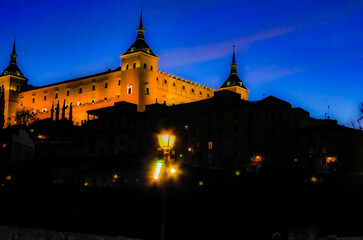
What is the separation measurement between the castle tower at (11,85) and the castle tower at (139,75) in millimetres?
42675

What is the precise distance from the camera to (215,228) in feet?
148

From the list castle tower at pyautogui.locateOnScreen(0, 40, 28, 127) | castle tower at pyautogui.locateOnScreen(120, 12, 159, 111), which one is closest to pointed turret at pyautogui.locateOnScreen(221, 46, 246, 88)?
castle tower at pyautogui.locateOnScreen(120, 12, 159, 111)

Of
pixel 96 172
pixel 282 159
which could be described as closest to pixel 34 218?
pixel 96 172

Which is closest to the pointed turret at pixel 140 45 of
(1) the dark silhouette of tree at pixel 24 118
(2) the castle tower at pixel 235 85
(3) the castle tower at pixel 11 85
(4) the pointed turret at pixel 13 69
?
(2) the castle tower at pixel 235 85

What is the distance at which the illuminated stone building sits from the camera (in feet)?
382

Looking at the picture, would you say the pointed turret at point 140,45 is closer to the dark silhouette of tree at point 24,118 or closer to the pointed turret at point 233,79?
the pointed turret at point 233,79

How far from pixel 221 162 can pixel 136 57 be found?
49.9 metres

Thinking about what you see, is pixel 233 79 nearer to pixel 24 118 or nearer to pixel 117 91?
pixel 117 91

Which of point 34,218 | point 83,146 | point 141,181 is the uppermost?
point 83,146

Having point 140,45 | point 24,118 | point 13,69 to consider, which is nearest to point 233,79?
point 140,45

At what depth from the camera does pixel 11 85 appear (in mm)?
153375

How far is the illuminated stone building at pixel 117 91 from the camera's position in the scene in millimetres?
116312

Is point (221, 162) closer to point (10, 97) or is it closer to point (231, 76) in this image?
point (231, 76)

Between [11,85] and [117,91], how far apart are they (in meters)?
49.5
